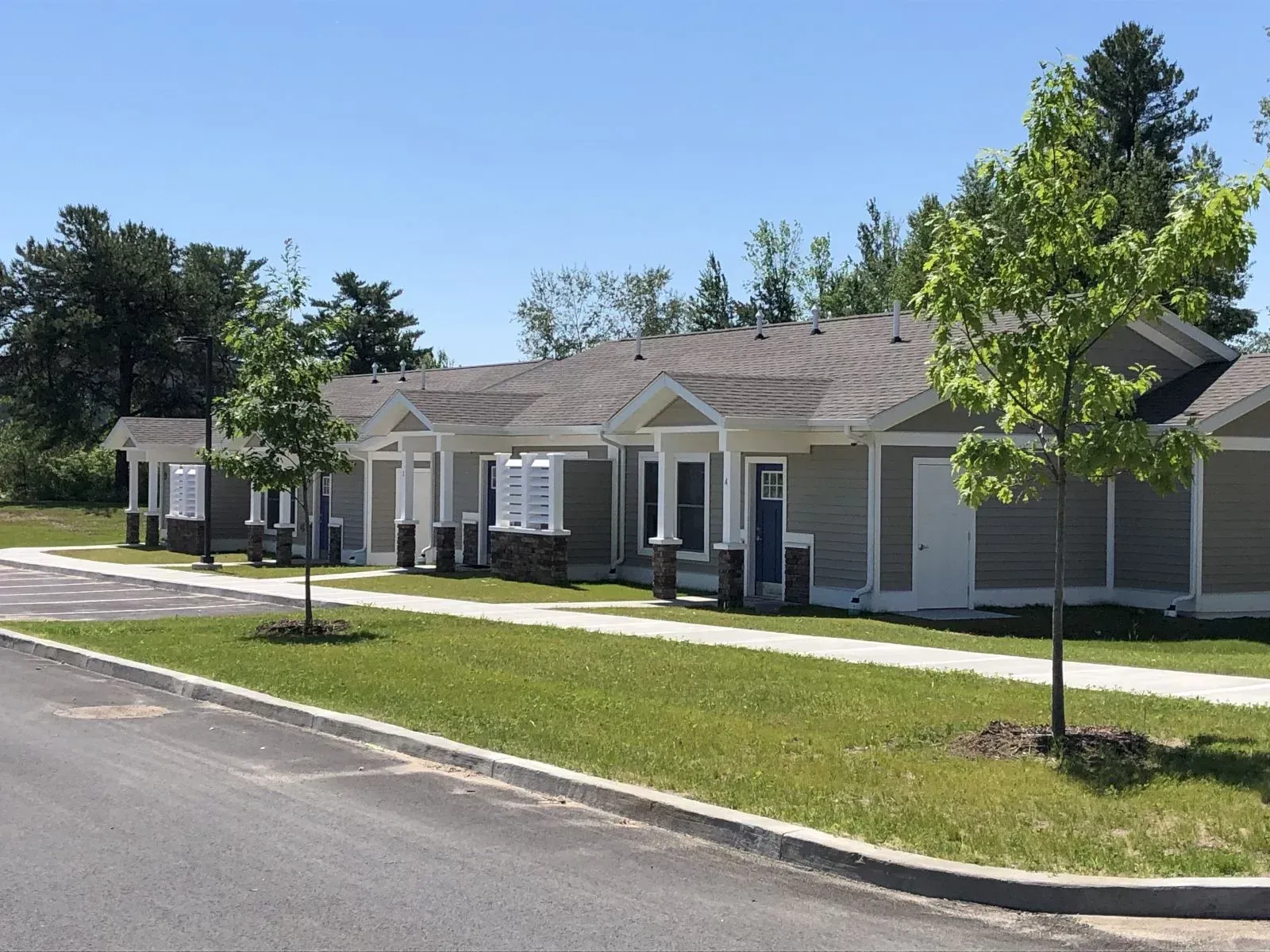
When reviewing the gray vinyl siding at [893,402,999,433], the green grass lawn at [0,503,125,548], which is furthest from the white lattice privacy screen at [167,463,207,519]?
the gray vinyl siding at [893,402,999,433]

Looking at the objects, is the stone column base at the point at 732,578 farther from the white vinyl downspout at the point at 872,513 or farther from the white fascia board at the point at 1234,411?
the white fascia board at the point at 1234,411

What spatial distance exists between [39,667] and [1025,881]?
12313mm

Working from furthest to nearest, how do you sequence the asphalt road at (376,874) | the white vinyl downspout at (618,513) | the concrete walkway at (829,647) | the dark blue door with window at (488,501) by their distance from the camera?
the dark blue door with window at (488,501)
the white vinyl downspout at (618,513)
the concrete walkway at (829,647)
the asphalt road at (376,874)

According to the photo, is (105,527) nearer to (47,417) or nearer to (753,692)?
(47,417)

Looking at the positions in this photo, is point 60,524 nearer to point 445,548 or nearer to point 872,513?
point 445,548

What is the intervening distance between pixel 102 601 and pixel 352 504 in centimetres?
1083

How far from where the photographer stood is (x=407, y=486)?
30.8 metres

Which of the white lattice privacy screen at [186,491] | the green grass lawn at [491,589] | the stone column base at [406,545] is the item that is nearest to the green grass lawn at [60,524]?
the white lattice privacy screen at [186,491]

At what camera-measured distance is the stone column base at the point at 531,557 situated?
26781 mm

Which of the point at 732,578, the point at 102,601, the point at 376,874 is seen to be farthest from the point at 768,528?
the point at 376,874

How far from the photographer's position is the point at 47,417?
63.3 metres

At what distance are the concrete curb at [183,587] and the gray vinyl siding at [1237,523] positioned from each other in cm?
1327

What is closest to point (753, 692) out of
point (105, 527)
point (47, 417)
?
point (105, 527)

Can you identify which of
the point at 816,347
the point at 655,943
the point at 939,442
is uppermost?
the point at 816,347
